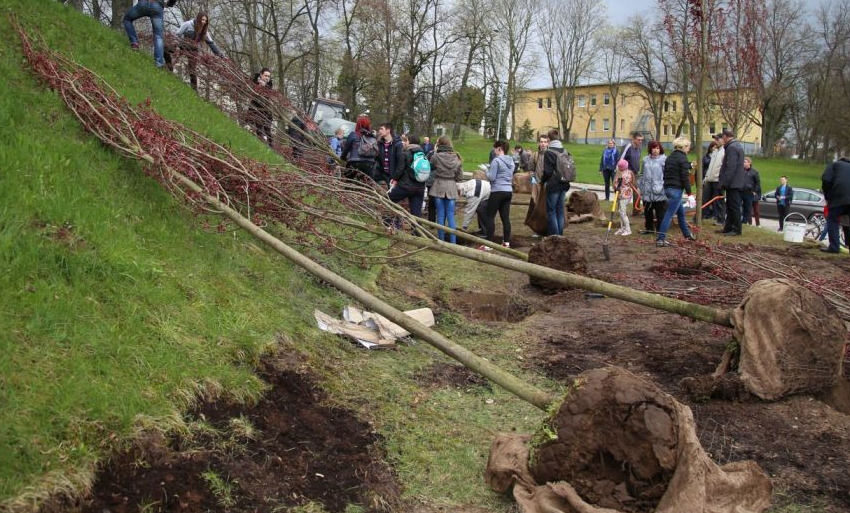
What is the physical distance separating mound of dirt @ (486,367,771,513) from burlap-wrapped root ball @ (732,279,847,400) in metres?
1.46

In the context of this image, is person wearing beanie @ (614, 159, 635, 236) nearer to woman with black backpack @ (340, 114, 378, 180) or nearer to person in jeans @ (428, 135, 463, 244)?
person in jeans @ (428, 135, 463, 244)

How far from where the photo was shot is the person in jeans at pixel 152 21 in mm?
10141

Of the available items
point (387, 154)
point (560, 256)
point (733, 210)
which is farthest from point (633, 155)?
point (560, 256)

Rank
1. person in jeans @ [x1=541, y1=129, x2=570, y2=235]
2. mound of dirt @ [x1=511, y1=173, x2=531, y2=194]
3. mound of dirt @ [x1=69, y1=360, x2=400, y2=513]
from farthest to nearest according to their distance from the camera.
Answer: mound of dirt @ [x1=511, y1=173, x2=531, y2=194] < person in jeans @ [x1=541, y1=129, x2=570, y2=235] < mound of dirt @ [x1=69, y1=360, x2=400, y2=513]

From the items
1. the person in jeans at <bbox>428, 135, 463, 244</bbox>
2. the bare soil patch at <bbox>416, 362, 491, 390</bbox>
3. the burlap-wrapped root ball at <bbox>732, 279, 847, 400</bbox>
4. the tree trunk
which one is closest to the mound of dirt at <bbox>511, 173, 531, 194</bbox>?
the person in jeans at <bbox>428, 135, 463, 244</bbox>

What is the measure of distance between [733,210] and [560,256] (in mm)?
6829

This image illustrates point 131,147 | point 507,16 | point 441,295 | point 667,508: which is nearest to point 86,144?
point 131,147

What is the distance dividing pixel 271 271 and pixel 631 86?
78.8 meters

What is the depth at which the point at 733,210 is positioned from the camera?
42.7 feet

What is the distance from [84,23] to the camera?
31.2 ft

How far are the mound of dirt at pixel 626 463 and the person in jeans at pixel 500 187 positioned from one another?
769 cm

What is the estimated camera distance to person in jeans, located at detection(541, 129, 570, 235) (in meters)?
11.1

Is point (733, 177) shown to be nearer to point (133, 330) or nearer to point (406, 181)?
point (406, 181)

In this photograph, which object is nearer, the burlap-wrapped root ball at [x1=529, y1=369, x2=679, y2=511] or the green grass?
the burlap-wrapped root ball at [x1=529, y1=369, x2=679, y2=511]
